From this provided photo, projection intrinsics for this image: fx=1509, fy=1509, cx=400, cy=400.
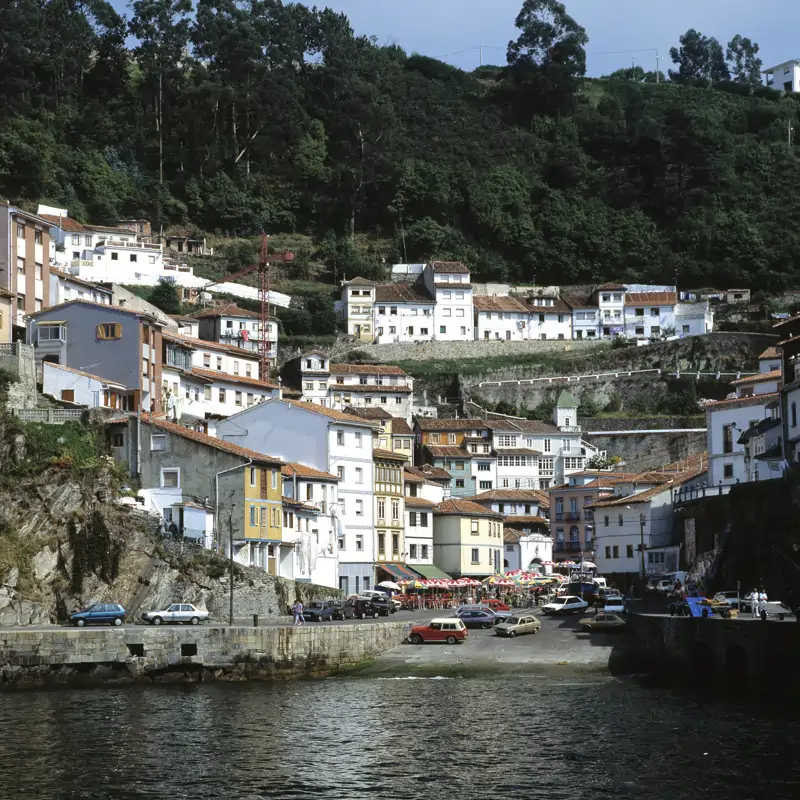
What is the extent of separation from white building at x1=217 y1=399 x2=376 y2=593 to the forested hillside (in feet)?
243

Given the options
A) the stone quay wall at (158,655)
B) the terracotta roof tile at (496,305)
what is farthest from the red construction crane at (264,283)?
the stone quay wall at (158,655)

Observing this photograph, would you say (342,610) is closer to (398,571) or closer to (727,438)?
(398,571)

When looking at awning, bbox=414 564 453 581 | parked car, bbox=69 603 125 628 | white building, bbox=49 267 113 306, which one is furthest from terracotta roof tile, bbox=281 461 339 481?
white building, bbox=49 267 113 306

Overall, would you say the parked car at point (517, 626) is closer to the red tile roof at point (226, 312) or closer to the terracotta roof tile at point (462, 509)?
the terracotta roof tile at point (462, 509)

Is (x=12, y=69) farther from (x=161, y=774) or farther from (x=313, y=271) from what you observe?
(x=161, y=774)

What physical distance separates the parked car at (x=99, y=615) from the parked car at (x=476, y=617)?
18095 mm

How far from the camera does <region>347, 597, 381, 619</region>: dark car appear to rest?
72938 mm

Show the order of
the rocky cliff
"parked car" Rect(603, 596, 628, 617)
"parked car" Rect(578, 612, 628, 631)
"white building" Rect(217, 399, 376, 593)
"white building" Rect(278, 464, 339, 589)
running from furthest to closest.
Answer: "white building" Rect(217, 399, 376, 593) → "white building" Rect(278, 464, 339, 589) → "parked car" Rect(603, 596, 628, 617) → "parked car" Rect(578, 612, 628, 631) → the rocky cliff

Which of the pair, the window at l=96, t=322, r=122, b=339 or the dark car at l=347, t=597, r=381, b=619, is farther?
the window at l=96, t=322, r=122, b=339

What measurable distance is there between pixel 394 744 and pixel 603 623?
2657 cm

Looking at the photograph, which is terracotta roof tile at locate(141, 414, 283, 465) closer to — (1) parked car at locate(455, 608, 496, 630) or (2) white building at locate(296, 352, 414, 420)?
(1) parked car at locate(455, 608, 496, 630)

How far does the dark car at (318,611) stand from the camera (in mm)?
68500

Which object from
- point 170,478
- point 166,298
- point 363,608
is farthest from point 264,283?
point 363,608

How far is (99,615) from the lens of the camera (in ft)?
205
